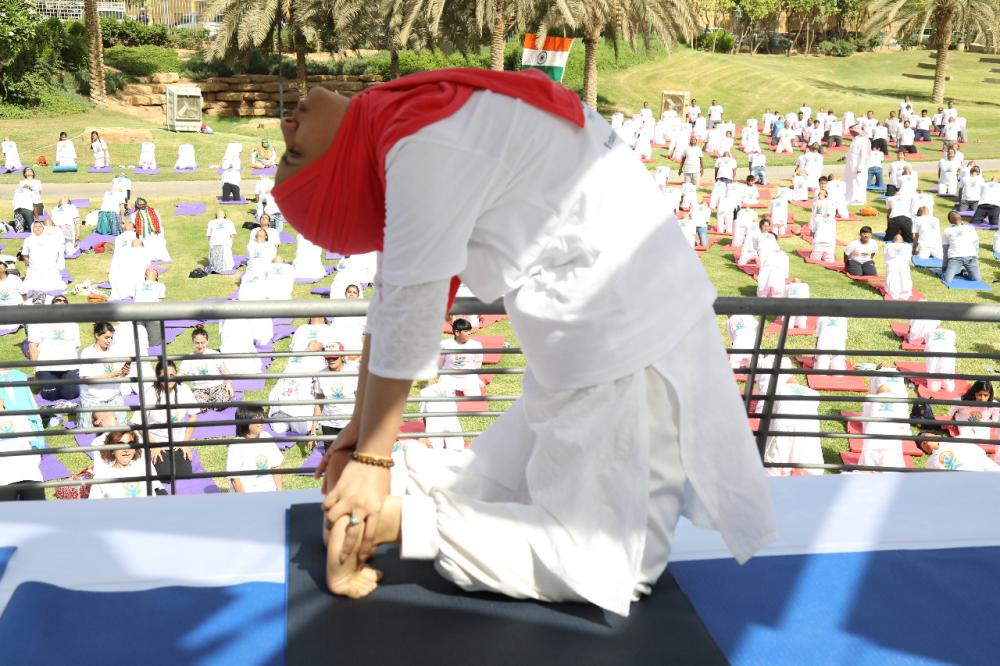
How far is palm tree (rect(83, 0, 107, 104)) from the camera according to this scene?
914 inches

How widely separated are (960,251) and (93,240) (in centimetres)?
1314

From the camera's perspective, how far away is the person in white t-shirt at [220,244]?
516 inches

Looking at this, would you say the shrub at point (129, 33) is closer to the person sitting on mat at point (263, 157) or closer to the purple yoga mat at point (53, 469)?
the person sitting on mat at point (263, 157)

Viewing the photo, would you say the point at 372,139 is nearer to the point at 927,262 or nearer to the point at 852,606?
the point at 852,606

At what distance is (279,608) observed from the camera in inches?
77.9

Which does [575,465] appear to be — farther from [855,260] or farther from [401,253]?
[855,260]

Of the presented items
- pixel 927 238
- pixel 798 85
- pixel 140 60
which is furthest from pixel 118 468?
pixel 798 85

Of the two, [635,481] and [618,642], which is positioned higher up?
[635,481]

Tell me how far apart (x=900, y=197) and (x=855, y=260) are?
9.89 feet

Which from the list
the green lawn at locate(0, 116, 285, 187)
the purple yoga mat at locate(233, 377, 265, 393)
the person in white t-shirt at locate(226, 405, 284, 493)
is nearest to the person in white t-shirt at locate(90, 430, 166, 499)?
the person in white t-shirt at locate(226, 405, 284, 493)

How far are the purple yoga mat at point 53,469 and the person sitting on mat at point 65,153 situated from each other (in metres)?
14.6

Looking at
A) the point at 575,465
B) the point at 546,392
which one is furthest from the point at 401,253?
the point at 575,465

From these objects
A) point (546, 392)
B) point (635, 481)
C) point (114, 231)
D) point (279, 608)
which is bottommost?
point (114, 231)

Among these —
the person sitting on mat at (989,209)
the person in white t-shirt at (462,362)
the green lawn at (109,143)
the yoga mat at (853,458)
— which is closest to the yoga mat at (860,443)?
the yoga mat at (853,458)
